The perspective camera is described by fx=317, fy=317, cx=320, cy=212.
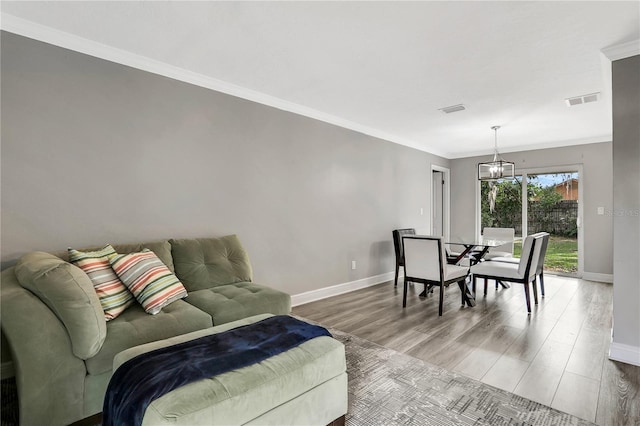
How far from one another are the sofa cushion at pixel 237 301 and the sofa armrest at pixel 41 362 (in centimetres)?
81

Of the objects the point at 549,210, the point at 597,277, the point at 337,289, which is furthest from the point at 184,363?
the point at 549,210

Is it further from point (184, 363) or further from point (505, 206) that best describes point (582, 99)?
point (184, 363)

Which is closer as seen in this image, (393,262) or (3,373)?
(3,373)

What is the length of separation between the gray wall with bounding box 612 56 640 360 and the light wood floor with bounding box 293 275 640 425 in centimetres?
35

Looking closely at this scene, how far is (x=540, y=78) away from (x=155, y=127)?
3718 mm

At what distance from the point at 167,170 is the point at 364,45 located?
2043 millimetres

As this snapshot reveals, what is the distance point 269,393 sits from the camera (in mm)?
1378

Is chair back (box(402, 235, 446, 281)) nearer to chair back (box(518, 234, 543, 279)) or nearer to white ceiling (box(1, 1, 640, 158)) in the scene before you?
chair back (box(518, 234, 543, 279))

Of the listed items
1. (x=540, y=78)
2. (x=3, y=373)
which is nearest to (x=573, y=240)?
(x=540, y=78)

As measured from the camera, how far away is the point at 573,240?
19.1 feet

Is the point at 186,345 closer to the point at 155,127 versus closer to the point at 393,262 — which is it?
the point at 155,127

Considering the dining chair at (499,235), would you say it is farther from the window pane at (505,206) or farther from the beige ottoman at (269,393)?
the beige ottoman at (269,393)

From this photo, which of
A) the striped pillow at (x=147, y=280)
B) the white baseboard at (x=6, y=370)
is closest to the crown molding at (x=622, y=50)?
the striped pillow at (x=147, y=280)

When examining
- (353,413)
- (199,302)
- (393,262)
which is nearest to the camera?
(353,413)
